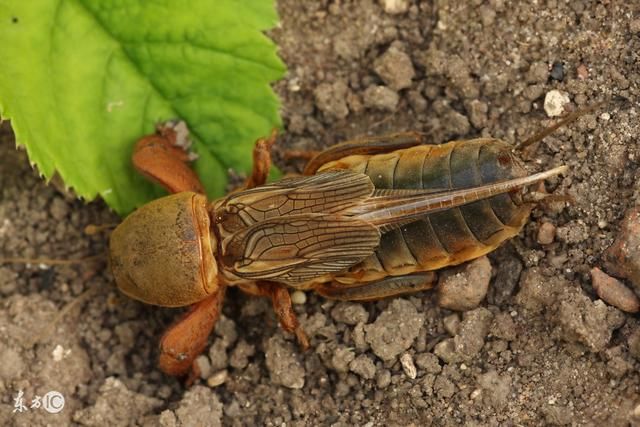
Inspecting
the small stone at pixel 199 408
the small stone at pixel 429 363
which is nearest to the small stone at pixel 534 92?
the small stone at pixel 429 363

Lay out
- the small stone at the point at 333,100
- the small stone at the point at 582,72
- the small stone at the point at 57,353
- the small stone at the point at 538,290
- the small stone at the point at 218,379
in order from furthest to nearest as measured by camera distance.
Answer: the small stone at the point at 333,100 → the small stone at the point at 57,353 → the small stone at the point at 218,379 → the small stone at the point at 582,72 → the small stone at the point at 538,290

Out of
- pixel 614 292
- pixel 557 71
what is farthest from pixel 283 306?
pixel 557 71

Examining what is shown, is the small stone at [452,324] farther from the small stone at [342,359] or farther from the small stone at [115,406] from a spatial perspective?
the small stone at [115,406]

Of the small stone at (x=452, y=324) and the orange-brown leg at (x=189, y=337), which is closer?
the small stone at (x=452, y=324)

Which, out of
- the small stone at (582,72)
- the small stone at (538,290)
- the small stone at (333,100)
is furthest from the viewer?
the small stone at (333,100)

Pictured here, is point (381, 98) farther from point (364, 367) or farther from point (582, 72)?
point (364, 367)

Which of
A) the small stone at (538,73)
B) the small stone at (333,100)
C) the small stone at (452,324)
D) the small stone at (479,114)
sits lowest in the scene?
the small stone at (452,324)

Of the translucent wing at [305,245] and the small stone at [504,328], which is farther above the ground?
the translucent wing at [305,245]
